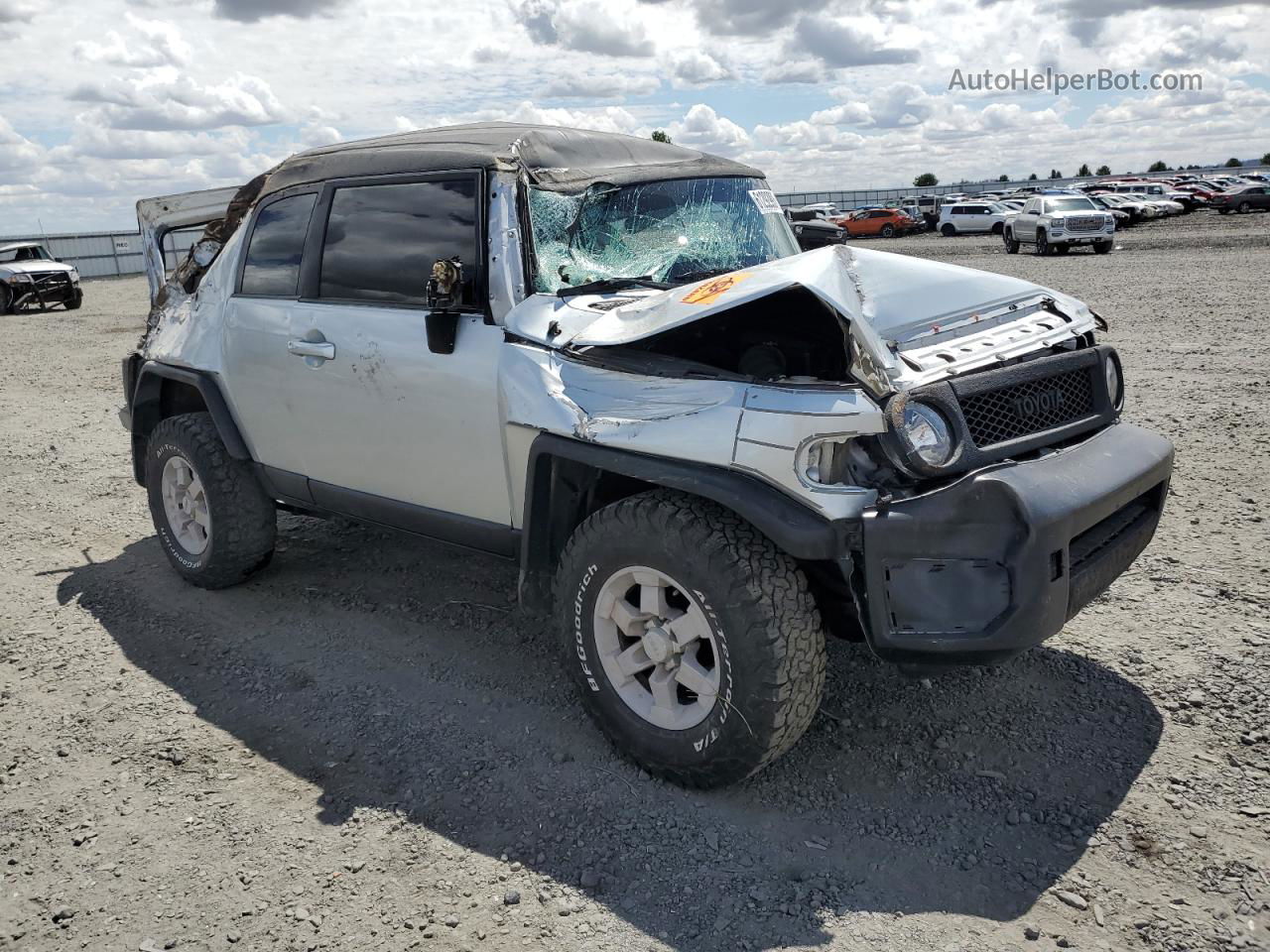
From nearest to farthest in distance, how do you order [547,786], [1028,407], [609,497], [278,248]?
[1028,407]
[547,786]
[609,497]
[278,248]

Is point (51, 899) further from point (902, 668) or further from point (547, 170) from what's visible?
point (547, 170)

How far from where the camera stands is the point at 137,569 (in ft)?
18.7

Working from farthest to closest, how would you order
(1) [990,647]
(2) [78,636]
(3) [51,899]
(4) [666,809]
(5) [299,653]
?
1. (2) [78,636]
2. (5) [299,653]
3. (4) [666,809]
4. (3) [51,899]
5. (1) [990,647]

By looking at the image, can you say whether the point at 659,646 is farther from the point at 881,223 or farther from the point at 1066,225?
the point at 881,223

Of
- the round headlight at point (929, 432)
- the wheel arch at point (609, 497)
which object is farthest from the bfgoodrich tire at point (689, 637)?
the round headlight at point (929, 432)

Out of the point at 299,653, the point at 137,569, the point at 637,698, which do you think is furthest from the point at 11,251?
the point at 637,698

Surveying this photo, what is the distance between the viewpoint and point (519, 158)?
12.6 feet

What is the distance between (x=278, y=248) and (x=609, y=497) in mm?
2140

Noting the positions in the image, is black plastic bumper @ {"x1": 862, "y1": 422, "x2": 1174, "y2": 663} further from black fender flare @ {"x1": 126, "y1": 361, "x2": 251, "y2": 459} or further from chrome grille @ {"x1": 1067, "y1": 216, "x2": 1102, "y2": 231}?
chrome grille @ {"x1": 1067, "y1": 216, "x2": 1102, "y2": 231}

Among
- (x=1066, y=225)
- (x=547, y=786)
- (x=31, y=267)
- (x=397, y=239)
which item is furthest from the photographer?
(x=1066, y=225)

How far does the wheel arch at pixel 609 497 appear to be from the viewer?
9.34ft

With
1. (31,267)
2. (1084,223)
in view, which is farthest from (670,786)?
(1084,223)

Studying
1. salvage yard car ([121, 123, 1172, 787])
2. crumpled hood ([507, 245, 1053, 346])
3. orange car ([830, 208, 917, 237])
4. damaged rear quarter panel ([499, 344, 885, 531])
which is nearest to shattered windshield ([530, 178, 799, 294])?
salvage yard car ([121, 123, 1172, 787])

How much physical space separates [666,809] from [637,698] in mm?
365
